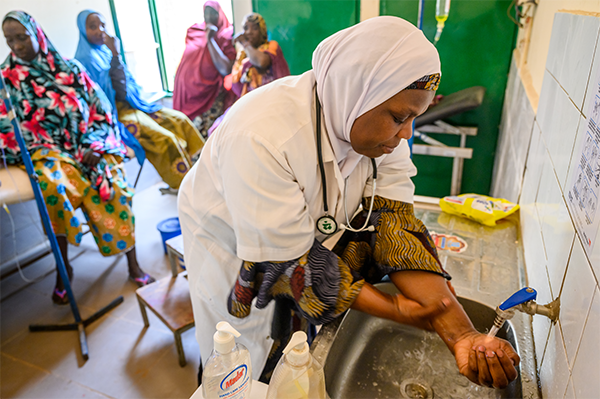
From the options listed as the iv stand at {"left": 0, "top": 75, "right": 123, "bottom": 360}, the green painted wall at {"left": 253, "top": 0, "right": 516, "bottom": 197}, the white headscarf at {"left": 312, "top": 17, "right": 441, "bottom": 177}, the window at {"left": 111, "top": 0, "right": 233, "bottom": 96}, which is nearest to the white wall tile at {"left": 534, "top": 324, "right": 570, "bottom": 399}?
the white headscarf at {"left": 312, "top": 17, "right": 441, "bottom": 177}

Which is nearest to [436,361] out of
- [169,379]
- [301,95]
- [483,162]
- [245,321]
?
[245,321]

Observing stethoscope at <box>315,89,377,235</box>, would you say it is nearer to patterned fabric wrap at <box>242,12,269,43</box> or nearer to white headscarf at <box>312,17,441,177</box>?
white headscarf at <box>312,17,441,177</box>

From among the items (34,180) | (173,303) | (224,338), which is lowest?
(173,303)

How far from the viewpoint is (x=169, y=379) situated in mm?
1828

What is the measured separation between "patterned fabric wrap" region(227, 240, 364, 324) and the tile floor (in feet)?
3.81

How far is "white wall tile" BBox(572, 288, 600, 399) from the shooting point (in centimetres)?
47

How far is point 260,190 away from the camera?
76cm

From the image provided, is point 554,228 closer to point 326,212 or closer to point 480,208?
point 326,212

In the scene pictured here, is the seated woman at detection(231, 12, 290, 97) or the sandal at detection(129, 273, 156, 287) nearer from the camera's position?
the sandal at detection(129, 273, 156, 287)

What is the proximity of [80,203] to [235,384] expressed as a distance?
2060 mm

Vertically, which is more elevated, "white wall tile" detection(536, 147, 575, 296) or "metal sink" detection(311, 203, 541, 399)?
"white wall tile" detection(536, 147, 575, 296)

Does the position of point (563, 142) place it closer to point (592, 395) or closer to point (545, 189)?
point (545, 189)

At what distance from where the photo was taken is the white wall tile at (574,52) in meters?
0.67

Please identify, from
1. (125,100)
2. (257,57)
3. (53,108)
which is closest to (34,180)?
(53,108)
